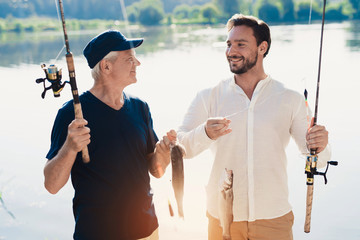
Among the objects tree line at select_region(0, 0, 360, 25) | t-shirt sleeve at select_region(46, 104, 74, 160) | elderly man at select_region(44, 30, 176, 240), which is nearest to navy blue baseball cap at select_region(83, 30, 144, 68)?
elderly man at select_region(44, 30, 176, 240)

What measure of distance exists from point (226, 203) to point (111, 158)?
2.51ft

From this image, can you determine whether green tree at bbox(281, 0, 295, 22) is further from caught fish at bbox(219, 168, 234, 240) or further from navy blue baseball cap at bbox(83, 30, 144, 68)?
caught fish at bbox(219, 168, 234, 240)

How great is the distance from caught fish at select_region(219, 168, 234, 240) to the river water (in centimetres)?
90

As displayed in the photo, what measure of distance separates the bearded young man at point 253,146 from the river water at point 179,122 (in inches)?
10.0

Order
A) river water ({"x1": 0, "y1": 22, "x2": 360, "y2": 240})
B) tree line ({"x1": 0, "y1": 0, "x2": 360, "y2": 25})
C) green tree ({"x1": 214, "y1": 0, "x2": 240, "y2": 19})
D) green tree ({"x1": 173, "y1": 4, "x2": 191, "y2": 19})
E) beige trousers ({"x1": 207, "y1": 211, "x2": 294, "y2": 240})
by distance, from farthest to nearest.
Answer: green tree ({"x1": 173, "y1": 4, "x2": 191, "y2": 19}) < green tree ({"x1": 214, "y1": 0, "x2": 240, "y2": 19}) < tree line ({"x1": 0, "y1": 0, "x2": 360, "y2": 25}) < river water ({"x1": 0, "y1": 22, "x2": 360, "y2": 240}) < beige trousers ({"x1": 207, "y1": 211, "x2": 294, "y2": 240})

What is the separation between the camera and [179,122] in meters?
13.8

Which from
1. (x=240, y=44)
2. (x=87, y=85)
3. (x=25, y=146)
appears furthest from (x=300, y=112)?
(x=87, y=85)

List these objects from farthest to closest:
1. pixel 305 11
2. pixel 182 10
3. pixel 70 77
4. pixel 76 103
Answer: pixel 182 10
pixel 305 11
pixel 70 77
pixel 76 103

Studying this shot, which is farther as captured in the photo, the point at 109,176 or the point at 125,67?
the point at 125,67

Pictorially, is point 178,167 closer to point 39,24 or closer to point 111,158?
point 111,158

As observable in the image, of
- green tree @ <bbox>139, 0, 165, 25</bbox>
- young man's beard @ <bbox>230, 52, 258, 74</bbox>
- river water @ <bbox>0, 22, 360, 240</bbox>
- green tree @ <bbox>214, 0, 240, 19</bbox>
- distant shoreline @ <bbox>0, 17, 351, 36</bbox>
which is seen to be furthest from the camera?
green tree @ <bbox>139, 0, 165, 25</bbox>

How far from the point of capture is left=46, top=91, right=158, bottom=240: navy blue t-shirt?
7.73ft

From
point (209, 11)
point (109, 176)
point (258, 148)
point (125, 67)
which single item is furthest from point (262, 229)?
point (209, 11)

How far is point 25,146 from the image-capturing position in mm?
11797
